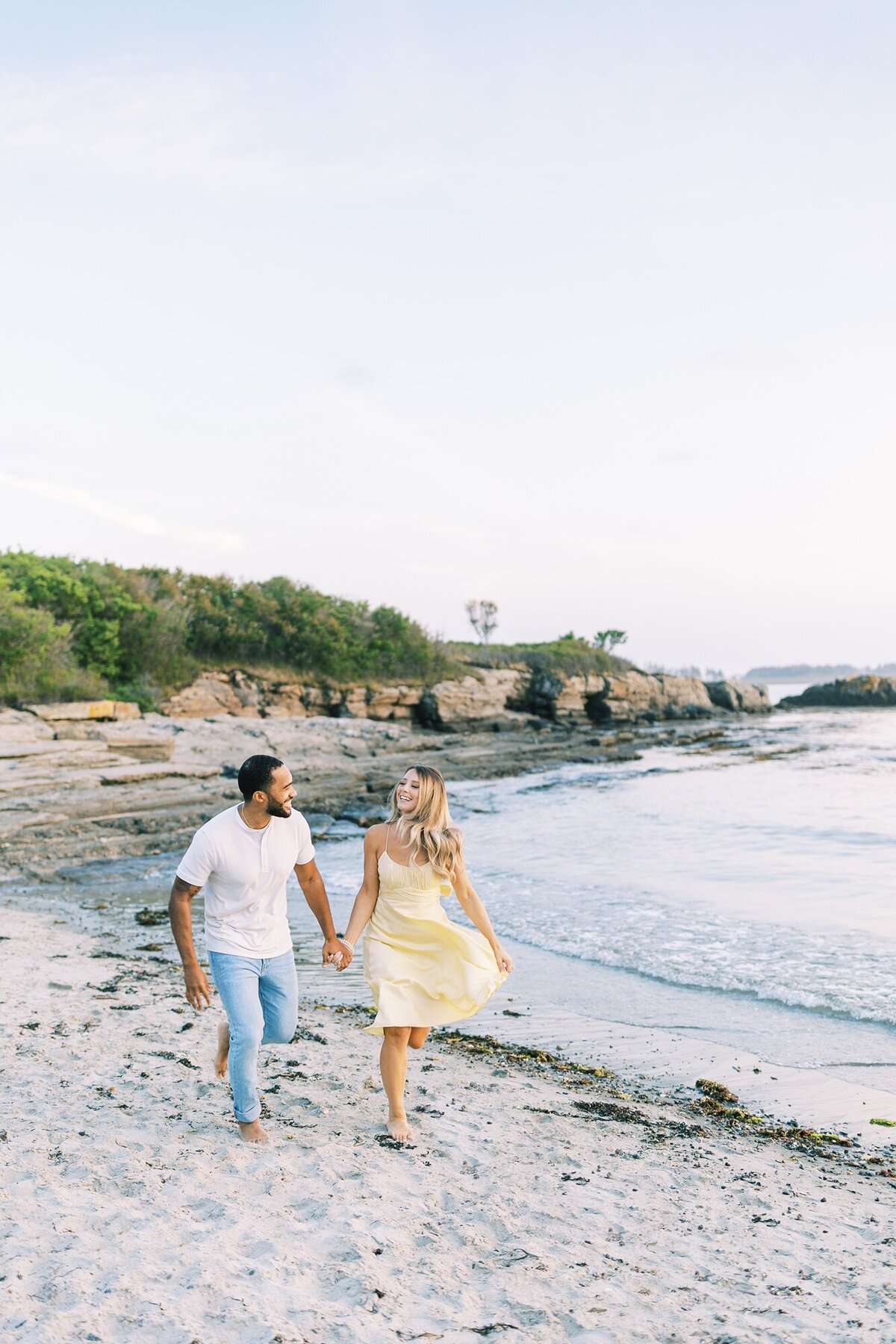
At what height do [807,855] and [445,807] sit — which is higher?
[445,807]

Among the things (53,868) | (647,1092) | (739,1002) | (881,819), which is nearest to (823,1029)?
(739,1002)

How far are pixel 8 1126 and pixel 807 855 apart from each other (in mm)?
11285

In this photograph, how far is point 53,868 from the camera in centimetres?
1144

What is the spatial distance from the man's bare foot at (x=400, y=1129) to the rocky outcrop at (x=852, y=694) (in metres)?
63.8

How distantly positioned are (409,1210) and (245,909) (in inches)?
57.1

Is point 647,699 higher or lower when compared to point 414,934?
higher

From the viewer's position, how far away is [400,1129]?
167 inches

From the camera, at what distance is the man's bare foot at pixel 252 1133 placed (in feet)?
13.4

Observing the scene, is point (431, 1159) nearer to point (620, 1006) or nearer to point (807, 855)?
point (620, 1006)

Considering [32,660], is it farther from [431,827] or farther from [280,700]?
[431,827]

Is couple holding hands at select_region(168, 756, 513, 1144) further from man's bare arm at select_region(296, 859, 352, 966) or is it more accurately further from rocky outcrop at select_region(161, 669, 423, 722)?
rocky outcrop at select_region(161, 669, 423, 722)

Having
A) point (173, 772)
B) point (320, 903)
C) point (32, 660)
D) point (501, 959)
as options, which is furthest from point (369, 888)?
point (32, 660)

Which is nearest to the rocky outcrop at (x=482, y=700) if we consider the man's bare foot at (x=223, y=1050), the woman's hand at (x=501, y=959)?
the man's bare foot at (x=223, y=1050)

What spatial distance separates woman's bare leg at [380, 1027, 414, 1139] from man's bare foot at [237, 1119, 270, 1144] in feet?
1.97
